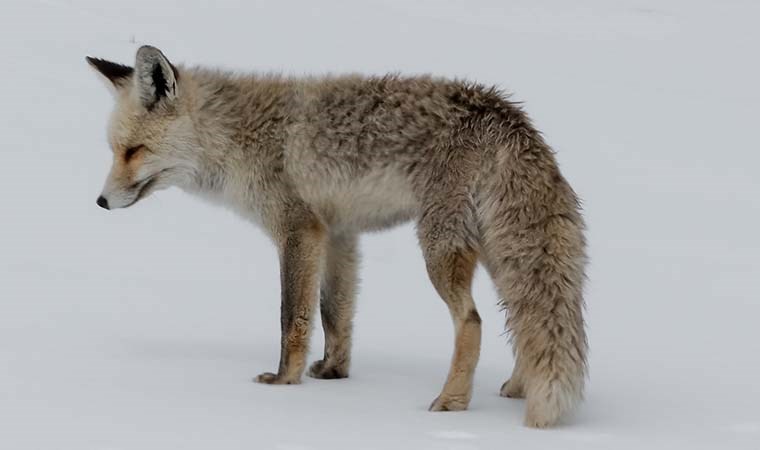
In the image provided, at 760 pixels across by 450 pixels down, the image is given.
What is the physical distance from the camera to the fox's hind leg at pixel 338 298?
6.25 meters

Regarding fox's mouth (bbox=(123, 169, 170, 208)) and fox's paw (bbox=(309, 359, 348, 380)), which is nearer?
fox's mouth (bbox=(123, 169, 170, 208))

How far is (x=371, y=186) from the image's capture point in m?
5.85

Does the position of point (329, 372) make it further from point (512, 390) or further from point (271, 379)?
point (512, 390)

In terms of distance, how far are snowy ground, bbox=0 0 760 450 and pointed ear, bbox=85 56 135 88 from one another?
1.41 meters

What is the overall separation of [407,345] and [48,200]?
3.98 meters

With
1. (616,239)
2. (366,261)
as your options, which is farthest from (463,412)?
(616,239)

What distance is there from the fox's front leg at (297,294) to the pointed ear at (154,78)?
3.26 ft

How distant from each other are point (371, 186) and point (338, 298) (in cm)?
77

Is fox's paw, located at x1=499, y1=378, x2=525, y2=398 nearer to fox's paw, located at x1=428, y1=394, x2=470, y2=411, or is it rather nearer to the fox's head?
fox's paw, located at x1=428, y1=394, x2=470, y2=411

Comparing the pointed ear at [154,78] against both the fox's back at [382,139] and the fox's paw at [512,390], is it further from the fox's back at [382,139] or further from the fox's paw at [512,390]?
the fox's paw at [512,390]

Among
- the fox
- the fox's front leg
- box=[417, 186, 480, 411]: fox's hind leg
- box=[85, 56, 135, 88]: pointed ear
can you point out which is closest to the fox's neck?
the fox

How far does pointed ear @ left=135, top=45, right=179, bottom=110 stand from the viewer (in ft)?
19.7

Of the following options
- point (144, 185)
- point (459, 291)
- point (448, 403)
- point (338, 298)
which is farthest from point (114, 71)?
point (448, 403)

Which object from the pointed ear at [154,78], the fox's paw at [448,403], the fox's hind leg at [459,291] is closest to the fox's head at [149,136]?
the pointed ear at [154,78]
